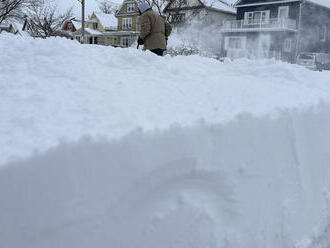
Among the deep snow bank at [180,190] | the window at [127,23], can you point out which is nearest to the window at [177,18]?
the deep snow bank at [180,190]

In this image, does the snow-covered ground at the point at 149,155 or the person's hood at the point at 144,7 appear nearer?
the snow-covered ground at the point at 149,155

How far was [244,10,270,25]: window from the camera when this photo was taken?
2752 cm

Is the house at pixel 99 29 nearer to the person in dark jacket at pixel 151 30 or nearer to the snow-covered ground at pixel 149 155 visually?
the person in dark jacket at pixel 151 30

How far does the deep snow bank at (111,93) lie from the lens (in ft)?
5.53

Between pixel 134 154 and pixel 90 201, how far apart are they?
291 mm

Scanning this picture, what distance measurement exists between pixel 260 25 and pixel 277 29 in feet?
5.39

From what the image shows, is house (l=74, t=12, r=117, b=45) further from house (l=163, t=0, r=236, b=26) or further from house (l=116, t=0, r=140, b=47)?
house (l=163, t=0, r=236, b=26)

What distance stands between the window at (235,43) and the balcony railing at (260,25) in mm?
646

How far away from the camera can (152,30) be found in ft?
19.2

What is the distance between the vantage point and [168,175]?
1822mm

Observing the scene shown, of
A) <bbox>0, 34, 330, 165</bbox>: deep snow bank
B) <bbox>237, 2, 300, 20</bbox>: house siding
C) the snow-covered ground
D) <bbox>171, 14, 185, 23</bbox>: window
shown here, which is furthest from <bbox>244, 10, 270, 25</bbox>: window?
the snow-covered ground

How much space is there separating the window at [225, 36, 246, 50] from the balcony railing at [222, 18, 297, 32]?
25.5 inches

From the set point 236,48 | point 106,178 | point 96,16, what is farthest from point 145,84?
point 96,16

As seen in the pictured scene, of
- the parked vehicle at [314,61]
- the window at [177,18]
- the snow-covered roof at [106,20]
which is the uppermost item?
the snow-covered roof at [106,20]
